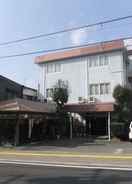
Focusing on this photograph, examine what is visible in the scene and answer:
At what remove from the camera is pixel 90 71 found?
1357 inches

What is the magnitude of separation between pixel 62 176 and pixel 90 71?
81.2 ft

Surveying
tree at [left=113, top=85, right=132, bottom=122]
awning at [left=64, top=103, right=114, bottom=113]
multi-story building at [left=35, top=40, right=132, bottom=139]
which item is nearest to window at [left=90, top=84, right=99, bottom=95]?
multi-story building at [left=35, top=40, right=132, bottom=139]

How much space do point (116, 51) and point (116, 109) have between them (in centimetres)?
756

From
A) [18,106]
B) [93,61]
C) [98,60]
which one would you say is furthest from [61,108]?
[98,60]

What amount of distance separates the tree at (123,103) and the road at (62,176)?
1710 cm

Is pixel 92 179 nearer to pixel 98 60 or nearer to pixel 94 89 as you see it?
pixel 94 89

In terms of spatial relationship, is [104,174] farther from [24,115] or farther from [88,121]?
[88,121]

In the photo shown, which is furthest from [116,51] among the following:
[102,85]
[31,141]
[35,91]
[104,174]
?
[104,174]

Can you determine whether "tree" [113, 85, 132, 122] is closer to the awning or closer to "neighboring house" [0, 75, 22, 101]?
the awning

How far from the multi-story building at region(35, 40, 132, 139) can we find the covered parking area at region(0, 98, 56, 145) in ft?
14.3

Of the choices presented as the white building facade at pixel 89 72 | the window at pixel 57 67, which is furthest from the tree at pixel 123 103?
the window at pixel 57 67

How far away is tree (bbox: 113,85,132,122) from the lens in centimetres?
2852

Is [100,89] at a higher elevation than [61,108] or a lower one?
higher

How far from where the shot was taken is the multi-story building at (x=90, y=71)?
32.8 metres
